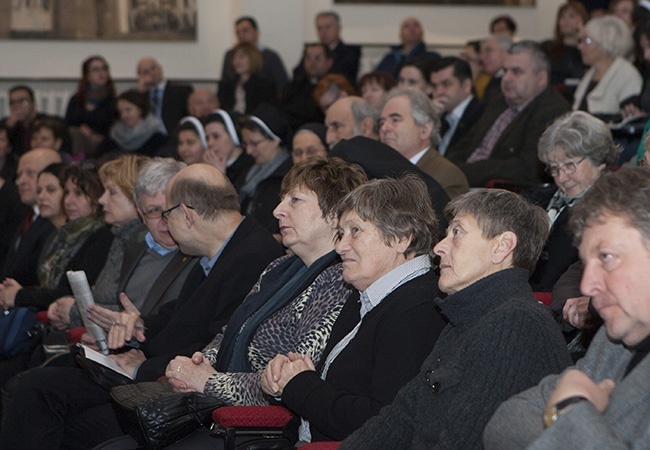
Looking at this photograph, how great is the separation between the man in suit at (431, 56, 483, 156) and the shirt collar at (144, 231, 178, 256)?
2532mm

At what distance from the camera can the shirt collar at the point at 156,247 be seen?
5121mm

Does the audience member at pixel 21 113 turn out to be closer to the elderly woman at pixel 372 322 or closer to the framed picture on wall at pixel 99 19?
the framed picture on wall at pixel 99 19

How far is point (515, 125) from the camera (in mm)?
6238

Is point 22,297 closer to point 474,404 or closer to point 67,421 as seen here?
point 67,421

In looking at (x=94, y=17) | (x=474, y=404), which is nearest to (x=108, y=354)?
(x=474, y=404)

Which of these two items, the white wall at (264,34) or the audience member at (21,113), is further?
the white wall at (264,34)

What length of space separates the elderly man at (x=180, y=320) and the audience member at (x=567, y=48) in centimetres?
436

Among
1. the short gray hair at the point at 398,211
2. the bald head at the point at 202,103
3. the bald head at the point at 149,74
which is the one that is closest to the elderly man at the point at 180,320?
the short gray hair at the point at 398,211

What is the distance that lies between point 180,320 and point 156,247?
860 mm

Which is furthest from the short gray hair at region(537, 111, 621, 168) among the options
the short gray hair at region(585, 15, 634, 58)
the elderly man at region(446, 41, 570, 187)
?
the short gray hair at region(585, 15, 634, 58)

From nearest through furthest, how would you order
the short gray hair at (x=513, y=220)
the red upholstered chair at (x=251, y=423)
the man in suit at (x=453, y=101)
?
the short gray hair at (x=513, y=220) → the red upholstered chair at (x=251, y=423) → the man in suit at (x=453, y=101)

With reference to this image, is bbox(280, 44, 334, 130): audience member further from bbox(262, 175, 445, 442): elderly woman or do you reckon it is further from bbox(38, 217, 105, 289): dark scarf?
bbox(262, 175, 445, 442): elderly woman

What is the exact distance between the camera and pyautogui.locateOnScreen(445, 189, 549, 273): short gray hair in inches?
116

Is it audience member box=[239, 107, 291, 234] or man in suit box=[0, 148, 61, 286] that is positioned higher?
audience member box=[239, 107, 291, 234]
